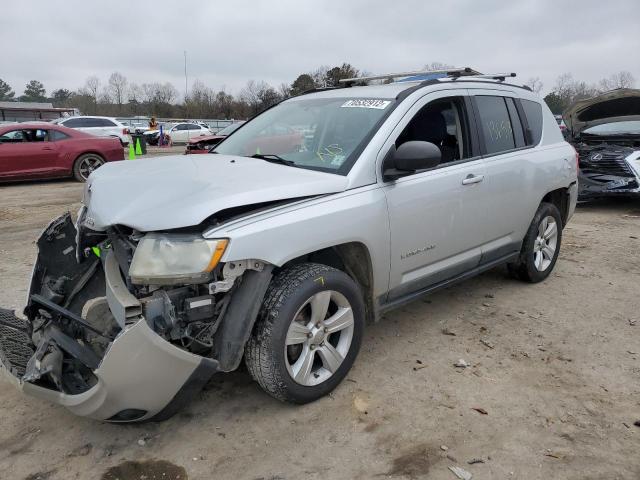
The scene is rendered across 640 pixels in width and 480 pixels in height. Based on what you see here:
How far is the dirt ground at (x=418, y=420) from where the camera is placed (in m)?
2.48

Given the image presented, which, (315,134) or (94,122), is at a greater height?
(94,122)

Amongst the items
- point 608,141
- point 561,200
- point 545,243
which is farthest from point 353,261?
point 608,141

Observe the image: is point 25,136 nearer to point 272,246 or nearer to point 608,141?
point 272,246

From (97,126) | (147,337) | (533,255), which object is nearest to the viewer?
(147,337)

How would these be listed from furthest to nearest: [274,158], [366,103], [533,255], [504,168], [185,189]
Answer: [533,255], [504,168], [366,103], [274,158], [185,189]

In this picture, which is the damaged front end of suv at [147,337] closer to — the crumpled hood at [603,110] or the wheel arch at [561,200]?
the wheel arch at [561,200]

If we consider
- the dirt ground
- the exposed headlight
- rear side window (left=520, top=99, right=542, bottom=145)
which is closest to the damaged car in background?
rear side window (left=520, top=99, right=542, bottom=145)

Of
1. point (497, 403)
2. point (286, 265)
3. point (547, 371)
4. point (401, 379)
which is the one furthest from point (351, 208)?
point (547, 371)

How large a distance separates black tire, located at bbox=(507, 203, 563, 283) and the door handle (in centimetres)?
113

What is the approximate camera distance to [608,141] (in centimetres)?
929

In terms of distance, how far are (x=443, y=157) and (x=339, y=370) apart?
1.82m

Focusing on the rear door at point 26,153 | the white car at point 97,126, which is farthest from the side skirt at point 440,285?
the white car at point 97,126

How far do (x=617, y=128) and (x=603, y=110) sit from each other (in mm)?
492

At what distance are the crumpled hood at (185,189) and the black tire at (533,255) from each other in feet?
8.03
